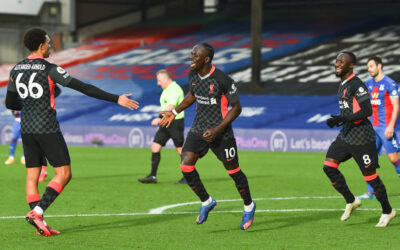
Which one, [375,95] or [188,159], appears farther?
[375,95]

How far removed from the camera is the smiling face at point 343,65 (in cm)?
935

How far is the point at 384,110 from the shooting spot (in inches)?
481

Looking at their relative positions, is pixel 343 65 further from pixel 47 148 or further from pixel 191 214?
pixel 47 148

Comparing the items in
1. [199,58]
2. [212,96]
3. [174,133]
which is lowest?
[174,133]

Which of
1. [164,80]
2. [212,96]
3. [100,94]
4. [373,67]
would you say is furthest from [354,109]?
[164,80]

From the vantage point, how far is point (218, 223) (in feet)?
31.5

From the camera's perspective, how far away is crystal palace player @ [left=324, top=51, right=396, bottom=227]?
923cm

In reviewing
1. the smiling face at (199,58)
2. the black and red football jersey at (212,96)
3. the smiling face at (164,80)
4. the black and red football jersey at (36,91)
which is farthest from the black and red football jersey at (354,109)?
the smiling face at (164,80)

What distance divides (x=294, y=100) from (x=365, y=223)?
72.6 feet

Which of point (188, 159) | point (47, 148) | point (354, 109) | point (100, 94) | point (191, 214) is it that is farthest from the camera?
point (191, 214)

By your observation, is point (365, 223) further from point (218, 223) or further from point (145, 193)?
point (145, 193)

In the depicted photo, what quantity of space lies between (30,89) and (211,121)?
81.3 inches

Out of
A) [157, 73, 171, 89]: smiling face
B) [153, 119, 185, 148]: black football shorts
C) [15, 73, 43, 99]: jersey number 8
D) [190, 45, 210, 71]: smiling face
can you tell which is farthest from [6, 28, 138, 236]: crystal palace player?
[153, 119, 185, 148]: black football shorts

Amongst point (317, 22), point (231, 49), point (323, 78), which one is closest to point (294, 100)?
point (323, 78)
